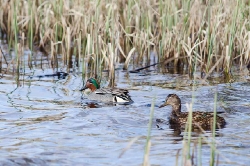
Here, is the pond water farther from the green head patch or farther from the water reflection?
the green head patch

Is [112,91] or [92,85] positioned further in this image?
[92,85]

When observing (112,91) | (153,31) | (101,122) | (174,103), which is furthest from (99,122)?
(153,31)

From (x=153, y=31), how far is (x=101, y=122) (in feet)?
14.5

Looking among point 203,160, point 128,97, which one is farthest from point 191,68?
point 203,160

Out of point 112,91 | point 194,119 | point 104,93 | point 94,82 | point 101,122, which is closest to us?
point 194,119

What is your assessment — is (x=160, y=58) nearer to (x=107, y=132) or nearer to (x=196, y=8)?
(x=196, y=8)

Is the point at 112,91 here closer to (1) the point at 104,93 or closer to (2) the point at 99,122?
(1) the point at 104,93

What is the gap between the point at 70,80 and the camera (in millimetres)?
11344

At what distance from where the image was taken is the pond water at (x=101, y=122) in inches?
261

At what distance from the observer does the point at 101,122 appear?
830 cm

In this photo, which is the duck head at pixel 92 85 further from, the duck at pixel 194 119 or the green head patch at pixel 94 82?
the duck at pixel 194 119

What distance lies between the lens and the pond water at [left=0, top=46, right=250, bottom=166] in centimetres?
663

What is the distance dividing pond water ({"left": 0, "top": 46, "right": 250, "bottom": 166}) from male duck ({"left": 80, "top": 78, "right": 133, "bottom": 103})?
142mm

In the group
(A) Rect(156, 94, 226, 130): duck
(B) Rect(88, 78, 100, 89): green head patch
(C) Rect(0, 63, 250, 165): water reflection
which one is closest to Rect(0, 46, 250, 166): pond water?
(C) Rect(0, 63, 250, 165): water reflection
